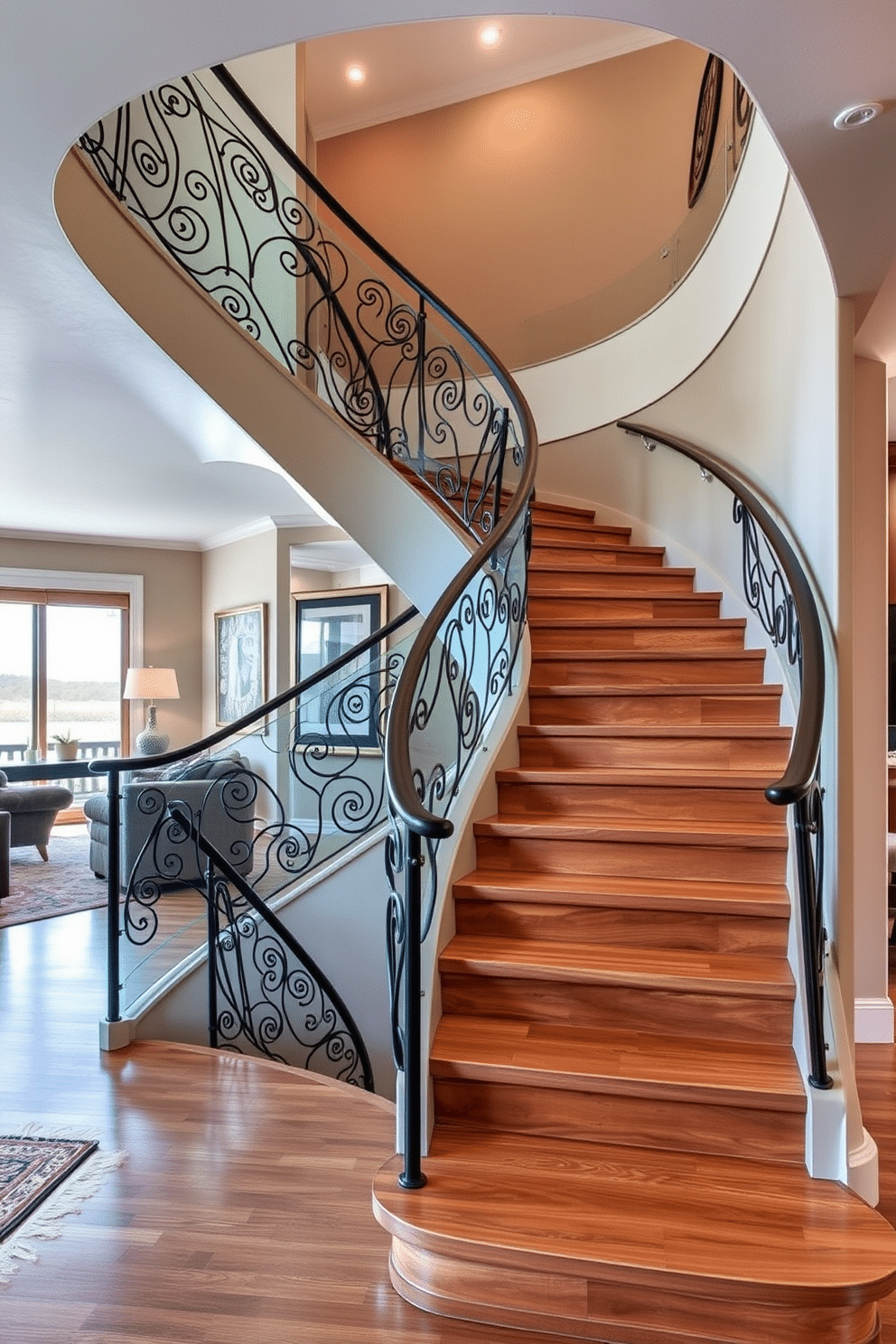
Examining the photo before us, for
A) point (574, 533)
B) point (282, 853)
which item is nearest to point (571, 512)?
point (574, 533)

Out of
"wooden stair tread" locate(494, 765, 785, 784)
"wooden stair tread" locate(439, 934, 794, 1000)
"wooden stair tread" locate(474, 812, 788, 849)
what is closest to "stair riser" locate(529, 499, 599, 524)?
"wooden stair tread" locate(494, 765, 785, 784)

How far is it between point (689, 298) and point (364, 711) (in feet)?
10.4

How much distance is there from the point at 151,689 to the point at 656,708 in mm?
6492

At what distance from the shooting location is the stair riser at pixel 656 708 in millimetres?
3842

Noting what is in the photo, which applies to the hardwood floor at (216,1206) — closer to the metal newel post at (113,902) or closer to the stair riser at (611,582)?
the metal newel post at (113,902)

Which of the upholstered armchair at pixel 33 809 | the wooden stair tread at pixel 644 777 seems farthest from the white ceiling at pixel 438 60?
the upholstered armchair at pixel 33 809

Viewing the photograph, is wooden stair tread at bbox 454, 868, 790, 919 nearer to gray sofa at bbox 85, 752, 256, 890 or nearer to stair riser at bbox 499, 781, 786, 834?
stair riser at bbox 499, 781, 786, 834

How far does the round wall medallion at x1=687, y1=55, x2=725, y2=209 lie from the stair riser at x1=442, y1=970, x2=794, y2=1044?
4928mm

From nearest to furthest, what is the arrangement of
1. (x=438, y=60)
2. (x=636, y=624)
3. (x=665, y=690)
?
(x=665, y=690)
(x=636, y=624)
(x=438, y=60)

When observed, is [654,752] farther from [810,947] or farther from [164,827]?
[164,827]

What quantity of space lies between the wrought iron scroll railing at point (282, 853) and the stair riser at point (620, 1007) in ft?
5.31

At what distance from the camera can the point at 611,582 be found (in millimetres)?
5012

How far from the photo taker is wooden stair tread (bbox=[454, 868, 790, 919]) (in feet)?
9.20

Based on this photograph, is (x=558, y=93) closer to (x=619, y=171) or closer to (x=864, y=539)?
(x=619, y=171)
